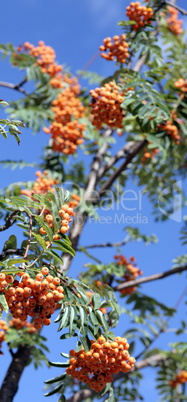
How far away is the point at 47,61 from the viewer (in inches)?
254

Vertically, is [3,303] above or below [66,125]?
below

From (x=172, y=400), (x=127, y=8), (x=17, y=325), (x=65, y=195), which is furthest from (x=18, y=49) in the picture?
(x=172, y=400)

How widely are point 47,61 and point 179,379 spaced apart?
4.35m

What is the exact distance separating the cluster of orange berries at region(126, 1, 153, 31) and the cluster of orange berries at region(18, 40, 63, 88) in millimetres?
1860

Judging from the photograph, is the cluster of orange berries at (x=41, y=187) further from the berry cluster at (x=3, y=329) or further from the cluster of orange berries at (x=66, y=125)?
the berry cluster at (x=3, y=329)

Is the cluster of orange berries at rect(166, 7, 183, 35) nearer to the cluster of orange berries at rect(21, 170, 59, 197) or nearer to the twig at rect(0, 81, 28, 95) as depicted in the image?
the twig at rect(0, 81, 28, 95)

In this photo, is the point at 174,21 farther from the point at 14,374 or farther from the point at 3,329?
the point at 14,374

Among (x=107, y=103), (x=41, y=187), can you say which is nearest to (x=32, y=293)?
(x=107, y=103)

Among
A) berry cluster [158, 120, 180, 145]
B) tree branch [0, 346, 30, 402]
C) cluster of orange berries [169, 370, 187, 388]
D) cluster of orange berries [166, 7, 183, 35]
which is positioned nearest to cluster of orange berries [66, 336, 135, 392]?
tree branch [0, 346, 30, 402]

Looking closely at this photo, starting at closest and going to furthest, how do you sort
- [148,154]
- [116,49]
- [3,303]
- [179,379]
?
[3,303]
[116,49]
[148,154]
[179,379]

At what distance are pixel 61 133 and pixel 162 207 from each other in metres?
2.22

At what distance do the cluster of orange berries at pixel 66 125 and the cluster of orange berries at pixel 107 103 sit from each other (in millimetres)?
1256

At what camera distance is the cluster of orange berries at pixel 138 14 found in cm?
464

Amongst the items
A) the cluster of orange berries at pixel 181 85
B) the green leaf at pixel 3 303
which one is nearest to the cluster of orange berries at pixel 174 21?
the cluster of orange berries at pixel 181 85
